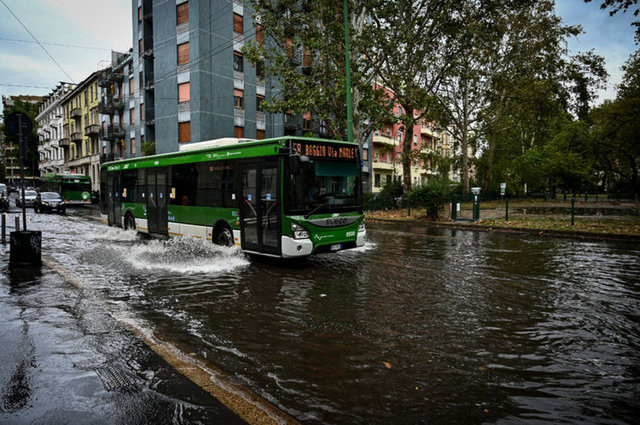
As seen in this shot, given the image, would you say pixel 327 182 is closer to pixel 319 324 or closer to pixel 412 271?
pixel 412 271

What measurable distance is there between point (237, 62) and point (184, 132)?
728 centimetres

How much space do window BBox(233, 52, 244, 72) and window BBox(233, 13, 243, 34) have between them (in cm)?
175

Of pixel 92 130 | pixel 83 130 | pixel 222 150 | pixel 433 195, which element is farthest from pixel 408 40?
pixel 83 130

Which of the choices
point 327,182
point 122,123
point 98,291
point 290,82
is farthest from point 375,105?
point 122,123

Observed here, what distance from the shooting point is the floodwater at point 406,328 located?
3361mm

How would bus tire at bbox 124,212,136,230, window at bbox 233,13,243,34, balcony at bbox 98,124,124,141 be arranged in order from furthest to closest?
balcony at bbox 98,124,124,141
window at bbox 233,13,243,34
bus tire at bbox 124,212,136,230

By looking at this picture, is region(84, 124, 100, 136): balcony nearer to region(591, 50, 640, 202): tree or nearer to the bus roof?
the bus roof

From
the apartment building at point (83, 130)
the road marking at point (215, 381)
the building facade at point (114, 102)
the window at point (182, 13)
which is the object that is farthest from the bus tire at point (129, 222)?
the apartment building at point (83, 130)

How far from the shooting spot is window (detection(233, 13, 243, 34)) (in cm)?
3244

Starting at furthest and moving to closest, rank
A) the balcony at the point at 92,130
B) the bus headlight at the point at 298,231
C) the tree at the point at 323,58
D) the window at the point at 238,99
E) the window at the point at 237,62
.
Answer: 1. the balcony at the point at 92,130
2. the window at the point at 238,99
3. the window at the point at 237,62
4. the tree at the point at 323,58
5. the bus headlight at the point at 298,231

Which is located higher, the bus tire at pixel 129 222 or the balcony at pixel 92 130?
the balcony at pixel 92 130

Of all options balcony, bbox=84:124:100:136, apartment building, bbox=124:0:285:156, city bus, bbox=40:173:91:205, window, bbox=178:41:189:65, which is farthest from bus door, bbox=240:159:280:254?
Result: balcony, bbox=84:124:100:136

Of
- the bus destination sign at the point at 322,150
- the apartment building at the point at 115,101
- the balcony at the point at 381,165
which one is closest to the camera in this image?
the bus destination sign at the point at 322,150

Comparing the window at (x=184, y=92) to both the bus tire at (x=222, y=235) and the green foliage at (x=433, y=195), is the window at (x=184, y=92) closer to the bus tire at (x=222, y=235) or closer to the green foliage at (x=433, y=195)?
Result: the green foliage at (x=433, y=195)
